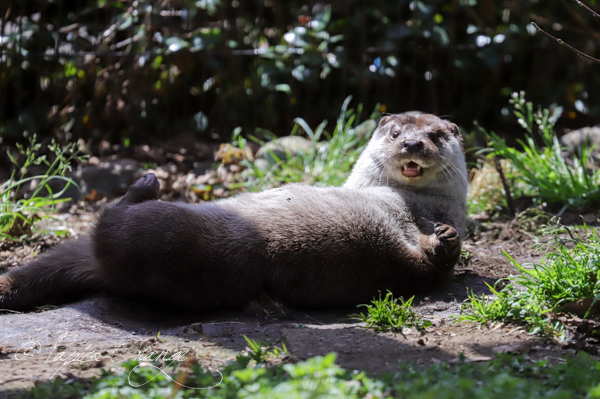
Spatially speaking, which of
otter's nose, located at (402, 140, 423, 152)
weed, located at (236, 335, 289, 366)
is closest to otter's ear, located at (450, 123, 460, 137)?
otter's nose, located at (402, 140, 423, 152)

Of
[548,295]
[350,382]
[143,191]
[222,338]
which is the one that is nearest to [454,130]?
[548,295]

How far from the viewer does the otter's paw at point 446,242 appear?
2.91 m

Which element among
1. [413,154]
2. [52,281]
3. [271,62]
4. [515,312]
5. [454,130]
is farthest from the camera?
[271,62]

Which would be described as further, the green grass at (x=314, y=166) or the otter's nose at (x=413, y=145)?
the green grass at (x=314, y=166)

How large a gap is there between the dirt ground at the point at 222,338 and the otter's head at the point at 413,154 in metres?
0.69

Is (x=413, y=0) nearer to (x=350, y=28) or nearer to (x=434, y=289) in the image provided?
(x=350, y=28)

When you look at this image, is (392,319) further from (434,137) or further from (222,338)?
(434,137)

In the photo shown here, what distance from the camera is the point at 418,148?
3.45 metres

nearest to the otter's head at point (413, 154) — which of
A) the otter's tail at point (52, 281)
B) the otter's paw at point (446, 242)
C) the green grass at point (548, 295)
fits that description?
the otter's paw at point (446, 242)

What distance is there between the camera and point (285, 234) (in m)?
2.96

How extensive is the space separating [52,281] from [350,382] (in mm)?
2119

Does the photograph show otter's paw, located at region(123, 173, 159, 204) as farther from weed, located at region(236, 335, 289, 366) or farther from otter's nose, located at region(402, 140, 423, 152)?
otter's nose, located at region(402, 140, 423, 152)

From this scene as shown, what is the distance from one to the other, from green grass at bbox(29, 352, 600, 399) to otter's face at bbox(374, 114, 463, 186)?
161cm

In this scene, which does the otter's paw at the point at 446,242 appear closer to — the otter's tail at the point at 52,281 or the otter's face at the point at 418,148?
the otter's face at the point at 418,148
